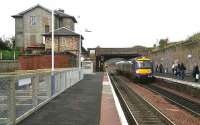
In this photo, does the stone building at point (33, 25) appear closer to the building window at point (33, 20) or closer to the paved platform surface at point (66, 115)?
the building window at point (33, 20)

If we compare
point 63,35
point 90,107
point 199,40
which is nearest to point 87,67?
point 63,35

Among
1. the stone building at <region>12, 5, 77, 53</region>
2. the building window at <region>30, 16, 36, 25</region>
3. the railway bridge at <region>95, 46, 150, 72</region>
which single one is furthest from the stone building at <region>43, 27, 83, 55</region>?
the railway bridge at <region>95, 46, 150, 72</region>

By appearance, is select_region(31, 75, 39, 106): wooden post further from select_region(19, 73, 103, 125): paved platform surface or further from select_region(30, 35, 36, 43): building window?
select_region(30, 35, 36, 43): building window

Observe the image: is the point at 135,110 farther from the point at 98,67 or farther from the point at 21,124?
the point at 98,67

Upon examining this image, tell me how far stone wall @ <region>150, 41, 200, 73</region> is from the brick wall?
1396cm

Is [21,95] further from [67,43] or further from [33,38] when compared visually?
[33,38]

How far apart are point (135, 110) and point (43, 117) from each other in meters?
8.56

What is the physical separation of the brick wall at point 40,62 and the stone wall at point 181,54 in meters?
14.0

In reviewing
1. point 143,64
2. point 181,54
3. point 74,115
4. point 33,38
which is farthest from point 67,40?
point 74,115

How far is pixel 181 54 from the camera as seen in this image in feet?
181

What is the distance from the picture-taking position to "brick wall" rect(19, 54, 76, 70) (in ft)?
197

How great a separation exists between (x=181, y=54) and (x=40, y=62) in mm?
18835

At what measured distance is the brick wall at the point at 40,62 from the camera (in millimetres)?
60125

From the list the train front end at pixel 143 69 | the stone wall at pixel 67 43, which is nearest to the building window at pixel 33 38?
the stone wall at pixel 67 43
